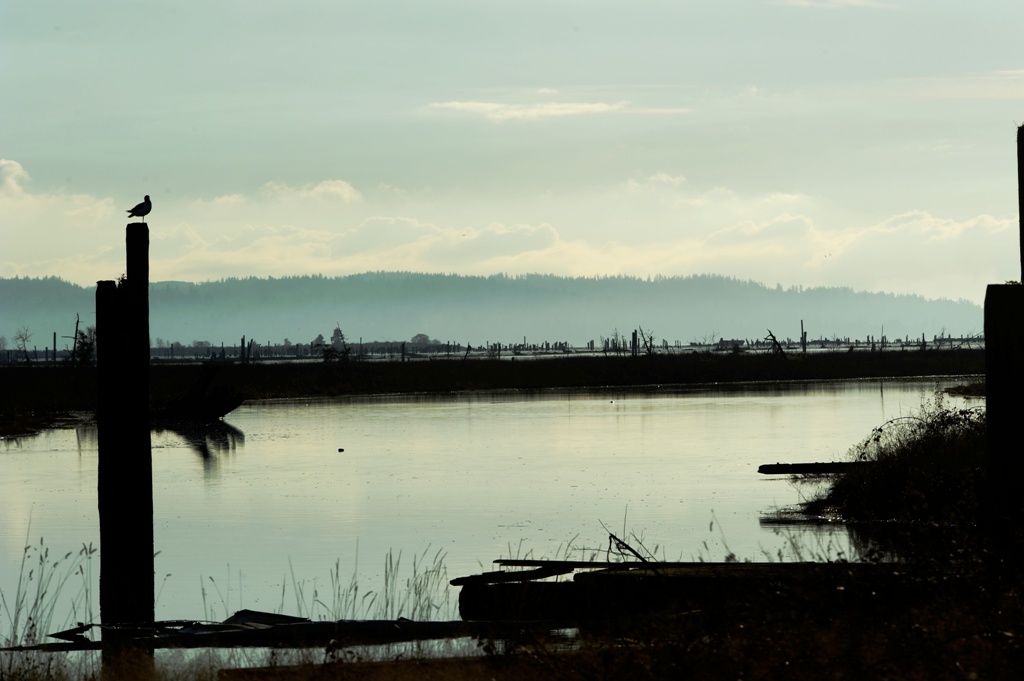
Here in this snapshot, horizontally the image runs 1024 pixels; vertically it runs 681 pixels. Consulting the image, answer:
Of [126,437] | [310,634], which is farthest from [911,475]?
[126,437]

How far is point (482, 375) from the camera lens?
87562mm

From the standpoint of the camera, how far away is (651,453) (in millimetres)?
35000

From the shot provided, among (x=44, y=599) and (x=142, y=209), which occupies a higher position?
(x=142, y=209)

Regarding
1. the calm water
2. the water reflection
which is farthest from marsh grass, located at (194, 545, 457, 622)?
the water reflection

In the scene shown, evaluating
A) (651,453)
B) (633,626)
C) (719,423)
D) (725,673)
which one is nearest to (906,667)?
(725,673)

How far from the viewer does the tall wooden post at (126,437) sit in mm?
13438

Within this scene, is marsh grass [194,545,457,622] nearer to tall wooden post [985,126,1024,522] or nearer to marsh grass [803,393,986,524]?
tall wooden post [985,126,1024,522]

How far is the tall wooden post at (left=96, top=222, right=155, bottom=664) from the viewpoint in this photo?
13438 millimetres

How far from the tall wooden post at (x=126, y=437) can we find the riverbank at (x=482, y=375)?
49.4m

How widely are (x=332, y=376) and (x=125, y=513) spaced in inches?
2721

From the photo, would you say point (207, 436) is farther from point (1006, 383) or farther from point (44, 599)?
point (1006, 383)

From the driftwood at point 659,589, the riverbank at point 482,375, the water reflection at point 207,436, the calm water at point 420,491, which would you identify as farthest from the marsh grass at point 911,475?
the riverbank at point 482,375

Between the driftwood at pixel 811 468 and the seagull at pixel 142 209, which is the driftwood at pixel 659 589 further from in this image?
the driftwood at pixel 811 468

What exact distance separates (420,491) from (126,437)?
1395cm
